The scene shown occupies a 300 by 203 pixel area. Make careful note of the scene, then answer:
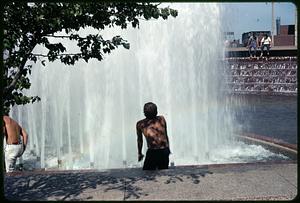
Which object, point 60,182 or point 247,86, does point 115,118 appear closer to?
point 60,182

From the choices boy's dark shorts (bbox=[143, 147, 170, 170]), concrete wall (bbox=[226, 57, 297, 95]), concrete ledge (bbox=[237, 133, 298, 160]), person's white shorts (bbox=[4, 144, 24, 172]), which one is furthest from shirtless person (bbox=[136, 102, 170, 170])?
concrete wall (bbox=[226, 57, 297, 95])

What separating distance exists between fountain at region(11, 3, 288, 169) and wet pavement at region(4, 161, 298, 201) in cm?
397

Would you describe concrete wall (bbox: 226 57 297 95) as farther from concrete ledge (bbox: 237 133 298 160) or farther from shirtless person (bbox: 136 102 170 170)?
shirtless person (bbox: 136 102 170 170)

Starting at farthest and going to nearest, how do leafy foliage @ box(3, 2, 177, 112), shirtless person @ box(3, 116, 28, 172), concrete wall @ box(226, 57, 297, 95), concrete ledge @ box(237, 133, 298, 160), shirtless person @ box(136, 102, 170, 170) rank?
concrete wall @ box(226, 57, 297, 95), concrete ledge @ box(237, 133, 298, 160), shirtless person @ box(3, 116, 28, 172), shirtless person @ box(136, 102, 170, 170), leafy foliage @ box(3, 2, 177, 112)

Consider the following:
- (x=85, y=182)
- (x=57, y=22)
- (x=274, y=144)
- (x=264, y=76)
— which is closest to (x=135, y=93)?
(x=274, y=144)

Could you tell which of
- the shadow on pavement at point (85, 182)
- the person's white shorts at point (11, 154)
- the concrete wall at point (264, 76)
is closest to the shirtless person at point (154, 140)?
the shadow on pavement at point (85, 182)

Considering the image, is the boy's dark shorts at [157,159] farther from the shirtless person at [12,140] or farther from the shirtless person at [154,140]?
the shirtless person at [12,140]

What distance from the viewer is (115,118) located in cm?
1126

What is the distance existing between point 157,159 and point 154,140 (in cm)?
31

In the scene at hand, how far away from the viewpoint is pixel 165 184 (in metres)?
5.48

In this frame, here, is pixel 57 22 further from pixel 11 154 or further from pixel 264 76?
pixel 264 76

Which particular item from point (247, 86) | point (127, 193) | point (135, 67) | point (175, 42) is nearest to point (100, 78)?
point (135, 67)

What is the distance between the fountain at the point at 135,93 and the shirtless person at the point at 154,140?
3.94 meters

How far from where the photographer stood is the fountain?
35.8 feet
